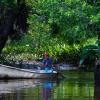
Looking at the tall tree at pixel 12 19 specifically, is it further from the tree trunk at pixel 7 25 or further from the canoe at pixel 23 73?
the canoe at pixel 23 73

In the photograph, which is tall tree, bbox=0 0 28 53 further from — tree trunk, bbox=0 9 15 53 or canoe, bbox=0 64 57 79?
canoe, bbox=0 64 57 79

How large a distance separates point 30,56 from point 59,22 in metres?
23.3

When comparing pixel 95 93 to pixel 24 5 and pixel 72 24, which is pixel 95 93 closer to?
pixel 72 24

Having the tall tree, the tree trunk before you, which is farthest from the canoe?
the tree trunk

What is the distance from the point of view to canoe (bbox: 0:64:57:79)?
33438 millimetres

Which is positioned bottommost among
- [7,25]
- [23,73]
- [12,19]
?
[23,73]

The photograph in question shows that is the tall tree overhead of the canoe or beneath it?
overhead

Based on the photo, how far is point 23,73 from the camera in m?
33.7

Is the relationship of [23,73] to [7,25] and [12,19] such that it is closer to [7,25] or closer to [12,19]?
[7,25]

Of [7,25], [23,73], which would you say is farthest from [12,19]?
Result: [23,73]

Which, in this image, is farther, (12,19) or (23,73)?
(12,19)

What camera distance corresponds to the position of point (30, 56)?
157 ft

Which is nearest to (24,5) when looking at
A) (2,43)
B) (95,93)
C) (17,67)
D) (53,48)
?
(2,43)

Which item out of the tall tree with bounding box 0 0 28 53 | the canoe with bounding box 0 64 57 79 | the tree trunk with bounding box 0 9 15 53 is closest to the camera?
the canoe with bounding box 0 64 57 79
